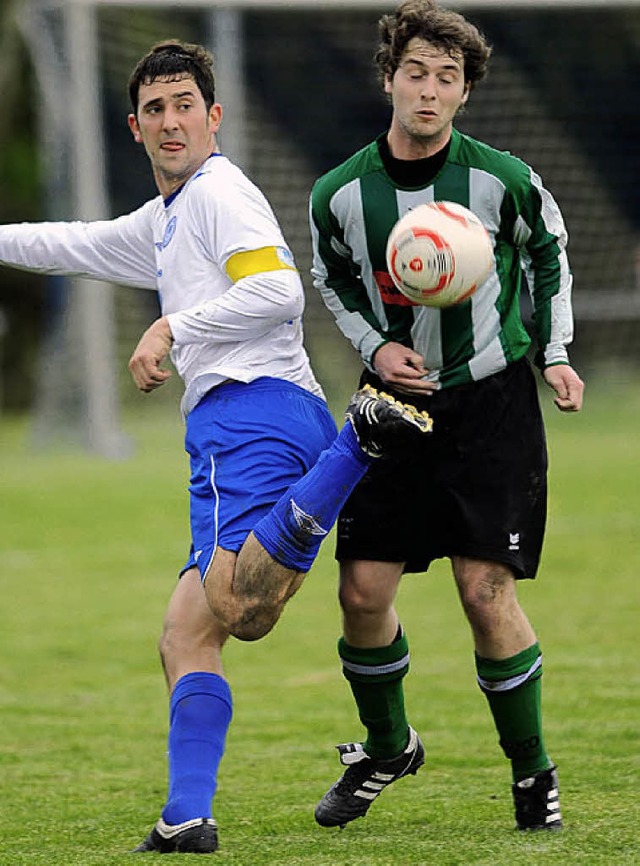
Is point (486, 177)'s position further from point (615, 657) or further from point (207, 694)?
point (615, 657)

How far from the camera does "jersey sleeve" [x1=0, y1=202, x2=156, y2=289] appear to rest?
4.88 m

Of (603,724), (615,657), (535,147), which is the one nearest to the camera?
(603,724)

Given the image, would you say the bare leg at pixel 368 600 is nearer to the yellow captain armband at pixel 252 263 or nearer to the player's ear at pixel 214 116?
the yellow captain armband at pixel 252 263

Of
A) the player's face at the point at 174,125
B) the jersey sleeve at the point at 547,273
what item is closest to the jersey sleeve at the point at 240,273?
the player's face at the point at 174,125

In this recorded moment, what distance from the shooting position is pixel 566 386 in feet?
14.7

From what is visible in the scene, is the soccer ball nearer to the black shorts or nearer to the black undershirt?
the black undershirt

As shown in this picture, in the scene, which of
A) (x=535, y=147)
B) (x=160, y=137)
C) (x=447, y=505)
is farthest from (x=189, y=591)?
(x=535, y=147)

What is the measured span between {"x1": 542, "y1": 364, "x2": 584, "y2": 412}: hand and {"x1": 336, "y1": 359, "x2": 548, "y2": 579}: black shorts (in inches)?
5.0

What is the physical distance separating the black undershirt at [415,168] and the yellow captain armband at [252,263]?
40cm

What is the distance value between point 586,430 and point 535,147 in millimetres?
3294

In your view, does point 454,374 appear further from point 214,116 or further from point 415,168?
point 214,116

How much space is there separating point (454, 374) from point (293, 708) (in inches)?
101

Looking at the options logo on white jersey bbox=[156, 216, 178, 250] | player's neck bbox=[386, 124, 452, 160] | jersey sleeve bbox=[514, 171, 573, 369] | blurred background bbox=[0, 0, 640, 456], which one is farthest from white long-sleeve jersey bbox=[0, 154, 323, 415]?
blurred background bbox=[0, 0, 640, 456]

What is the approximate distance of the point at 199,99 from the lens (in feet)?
15.0
